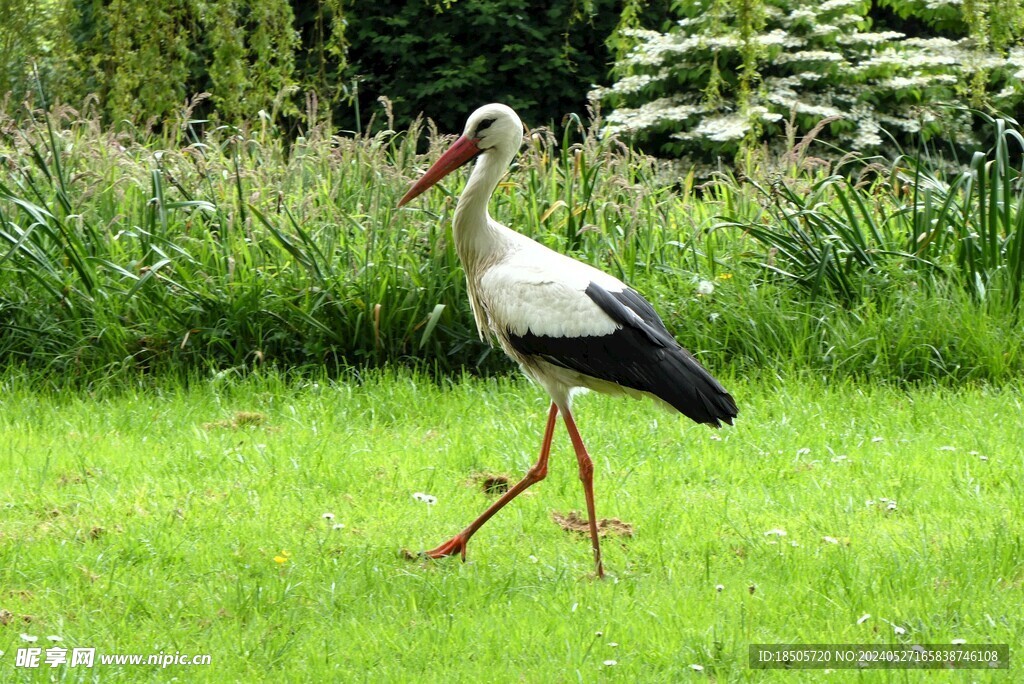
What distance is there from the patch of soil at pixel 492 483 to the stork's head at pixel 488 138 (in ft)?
3.89

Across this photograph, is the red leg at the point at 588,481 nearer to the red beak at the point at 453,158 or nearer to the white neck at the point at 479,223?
the white neck at the point at 479,223

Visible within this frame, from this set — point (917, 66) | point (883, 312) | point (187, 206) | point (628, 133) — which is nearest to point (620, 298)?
point (883, 312)

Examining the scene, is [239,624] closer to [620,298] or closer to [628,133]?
[620,298]

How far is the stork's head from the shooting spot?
4.54 m

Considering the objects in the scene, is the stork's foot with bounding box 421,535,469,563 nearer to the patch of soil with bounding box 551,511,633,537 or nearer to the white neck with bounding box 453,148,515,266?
the patch of soil with bounding box 551,511,633,537

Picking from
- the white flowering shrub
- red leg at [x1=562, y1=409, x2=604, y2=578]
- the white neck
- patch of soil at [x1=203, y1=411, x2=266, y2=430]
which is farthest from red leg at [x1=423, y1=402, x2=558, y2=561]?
the white flowering shrub

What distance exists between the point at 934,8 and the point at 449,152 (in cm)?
872

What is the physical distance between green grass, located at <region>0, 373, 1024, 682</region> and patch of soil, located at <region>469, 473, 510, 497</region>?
7cm

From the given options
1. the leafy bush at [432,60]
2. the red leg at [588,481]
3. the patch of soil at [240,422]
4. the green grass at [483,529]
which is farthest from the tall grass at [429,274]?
the leafy bush at [432,60]

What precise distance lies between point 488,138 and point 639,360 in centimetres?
113

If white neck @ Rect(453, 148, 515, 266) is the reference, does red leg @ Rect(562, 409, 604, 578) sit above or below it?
below

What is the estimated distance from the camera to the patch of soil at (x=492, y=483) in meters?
4.76

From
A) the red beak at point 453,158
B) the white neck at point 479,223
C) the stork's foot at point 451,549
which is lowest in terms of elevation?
the stork's foot at point 451,549

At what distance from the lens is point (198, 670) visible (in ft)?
10.6
